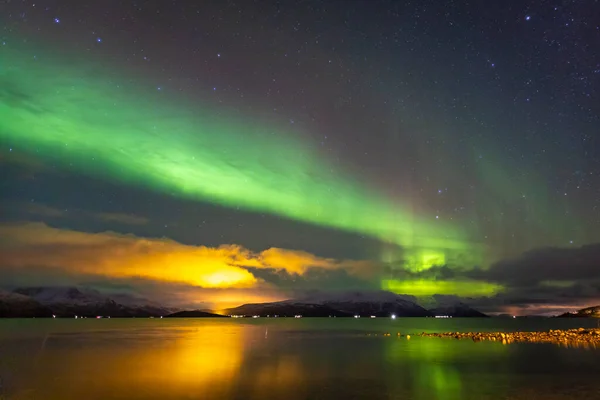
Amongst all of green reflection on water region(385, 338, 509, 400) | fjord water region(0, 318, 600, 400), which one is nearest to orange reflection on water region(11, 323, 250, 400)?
fjord water region(0, 318, 600, 400)

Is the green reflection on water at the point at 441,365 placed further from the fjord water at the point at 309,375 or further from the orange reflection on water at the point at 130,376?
the orange reflection on water at the point at 130,376

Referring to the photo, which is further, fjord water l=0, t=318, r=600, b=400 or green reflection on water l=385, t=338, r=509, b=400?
green reflection on water l=385, t=338, r=509, b=400

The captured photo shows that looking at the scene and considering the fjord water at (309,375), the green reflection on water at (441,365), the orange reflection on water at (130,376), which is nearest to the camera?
the fjord water at (309,375)

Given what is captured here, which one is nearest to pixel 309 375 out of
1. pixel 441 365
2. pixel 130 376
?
pixel 441 365

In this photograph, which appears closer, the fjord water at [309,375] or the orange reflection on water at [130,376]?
the fjord water at [309,375]

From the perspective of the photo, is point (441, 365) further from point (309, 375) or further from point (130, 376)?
→ point (130, 376)

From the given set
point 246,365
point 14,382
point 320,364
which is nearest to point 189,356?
point 246,365

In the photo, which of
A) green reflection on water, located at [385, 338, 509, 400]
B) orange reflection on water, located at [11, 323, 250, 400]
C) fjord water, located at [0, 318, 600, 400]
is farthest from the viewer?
orange reflection on water, located at [11, 323, 250, 400]

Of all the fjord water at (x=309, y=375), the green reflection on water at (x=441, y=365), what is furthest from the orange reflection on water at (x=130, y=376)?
the green reflection on water at (x=441, y=365)

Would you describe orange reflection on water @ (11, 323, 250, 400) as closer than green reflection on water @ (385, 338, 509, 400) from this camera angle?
No

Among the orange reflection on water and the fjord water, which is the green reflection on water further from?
the orange reflection on water

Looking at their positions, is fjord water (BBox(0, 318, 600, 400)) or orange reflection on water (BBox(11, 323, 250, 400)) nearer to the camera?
fjord water (BBox(0, 318, 600, 400))

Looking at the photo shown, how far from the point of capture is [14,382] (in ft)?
112

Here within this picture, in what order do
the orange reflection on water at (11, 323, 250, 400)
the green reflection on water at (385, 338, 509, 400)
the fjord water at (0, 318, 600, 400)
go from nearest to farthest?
the fjord water at (0, 318, 600, 400)
the green reflection on water at (385, 338, 509, 400)
the orange reflection on water at (11, 323, 250, 400)
